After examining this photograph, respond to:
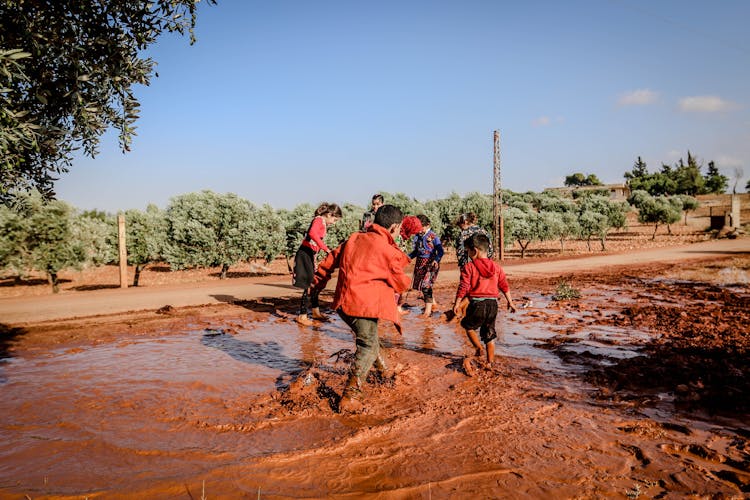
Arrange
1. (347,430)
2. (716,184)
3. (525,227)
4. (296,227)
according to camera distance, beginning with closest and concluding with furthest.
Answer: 1. (347,430)
2. (296,227)
3. (525,227)
4. (716,184)

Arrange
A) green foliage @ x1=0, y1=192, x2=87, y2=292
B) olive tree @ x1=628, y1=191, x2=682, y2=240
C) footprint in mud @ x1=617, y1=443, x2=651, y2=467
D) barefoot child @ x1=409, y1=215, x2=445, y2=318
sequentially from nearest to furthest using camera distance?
footprint in mud @ x1=617, y1=443, x2=651, y2=467, barefoot child @ x1=409, y1=215, x2=445, y2=318, green foliage @ x1=0, y1=192, x2=87, y2=292, olive tree @ x1=628, y1=191, x2=682, y2=240

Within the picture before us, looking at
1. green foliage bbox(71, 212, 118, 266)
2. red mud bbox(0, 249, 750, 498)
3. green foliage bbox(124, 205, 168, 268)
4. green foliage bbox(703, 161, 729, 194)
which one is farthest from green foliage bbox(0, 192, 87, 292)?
green foliage bbox(703, 161, 729, 194)

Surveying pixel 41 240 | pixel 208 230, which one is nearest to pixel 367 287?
pixel 208 230

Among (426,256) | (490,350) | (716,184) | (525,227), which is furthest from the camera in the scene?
(716,184)

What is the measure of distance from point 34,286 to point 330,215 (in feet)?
53.6

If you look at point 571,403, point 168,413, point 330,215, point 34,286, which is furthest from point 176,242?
point 571,403

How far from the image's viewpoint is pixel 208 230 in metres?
17.7

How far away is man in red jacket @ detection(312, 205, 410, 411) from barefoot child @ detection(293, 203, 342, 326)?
3.59m

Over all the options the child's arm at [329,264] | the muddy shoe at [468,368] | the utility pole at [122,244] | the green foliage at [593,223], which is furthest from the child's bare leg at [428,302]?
the green foliage at [593,223]

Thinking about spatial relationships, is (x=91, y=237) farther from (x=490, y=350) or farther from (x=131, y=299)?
(x=490, y=350)

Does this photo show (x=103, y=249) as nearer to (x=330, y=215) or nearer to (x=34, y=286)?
(x=34, y=286)

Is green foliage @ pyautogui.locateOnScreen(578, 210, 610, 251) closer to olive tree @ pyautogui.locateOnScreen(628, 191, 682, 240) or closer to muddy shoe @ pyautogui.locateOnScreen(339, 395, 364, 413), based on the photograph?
olive tree @ pyautogui.locateOnScreen(628, 191, 682, 240)

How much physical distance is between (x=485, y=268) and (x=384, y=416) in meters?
2.47

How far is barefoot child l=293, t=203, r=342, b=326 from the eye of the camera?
8.27 meters
